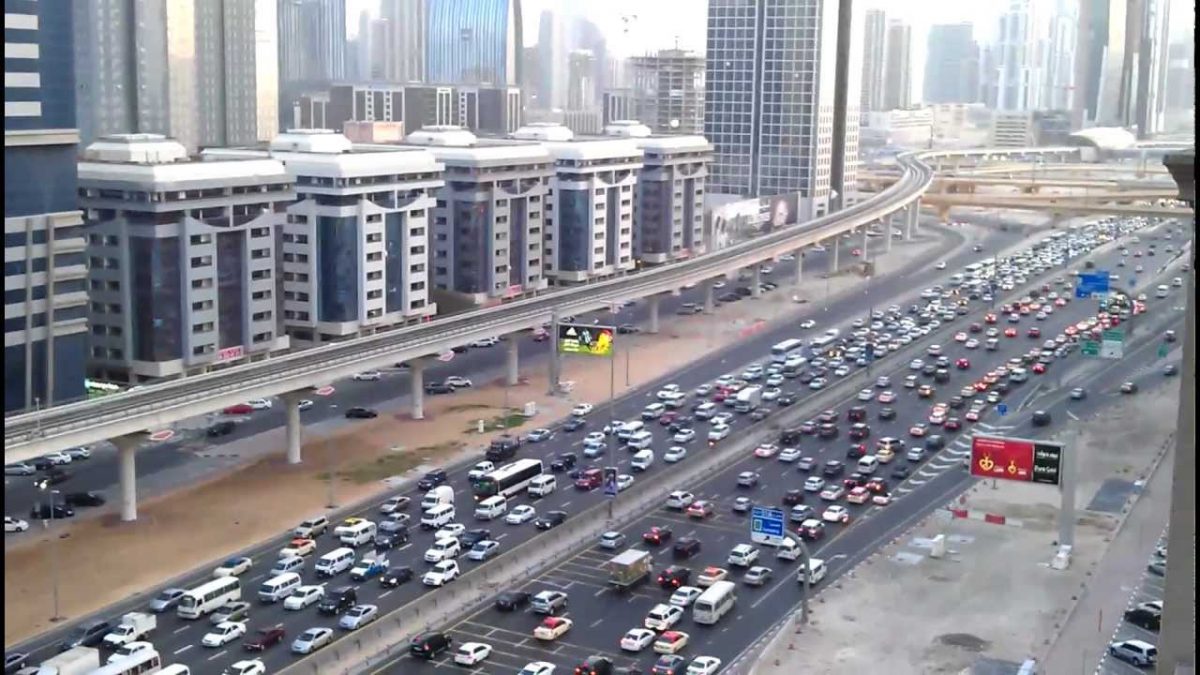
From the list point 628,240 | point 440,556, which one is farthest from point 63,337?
point 628,240

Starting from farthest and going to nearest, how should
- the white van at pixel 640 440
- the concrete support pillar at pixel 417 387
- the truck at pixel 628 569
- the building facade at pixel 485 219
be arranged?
the building facade at pixel 485 219, the concrete support pillar at pixel 417 387, the white van at pixel 640 440, the truck at pixel 628 569

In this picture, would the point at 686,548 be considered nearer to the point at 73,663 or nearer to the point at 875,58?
the point at 73,663

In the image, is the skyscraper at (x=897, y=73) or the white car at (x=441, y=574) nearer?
the white car at (x=441, y=574)

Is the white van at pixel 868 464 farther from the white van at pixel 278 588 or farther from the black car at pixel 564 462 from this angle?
the white van at pixel 278 588

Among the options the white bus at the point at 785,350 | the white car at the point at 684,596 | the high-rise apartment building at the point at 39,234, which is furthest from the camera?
the white bus at the point at 785,350

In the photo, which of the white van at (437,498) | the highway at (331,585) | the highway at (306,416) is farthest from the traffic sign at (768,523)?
the highway at (306,416)

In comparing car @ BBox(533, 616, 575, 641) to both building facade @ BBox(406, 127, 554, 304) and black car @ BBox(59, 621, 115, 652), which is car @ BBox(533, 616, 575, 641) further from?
building facade @ BBox(406, 127, 554, 304)

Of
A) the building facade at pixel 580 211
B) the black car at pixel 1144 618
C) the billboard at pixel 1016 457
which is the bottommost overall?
the black car at pixel 1144 618
